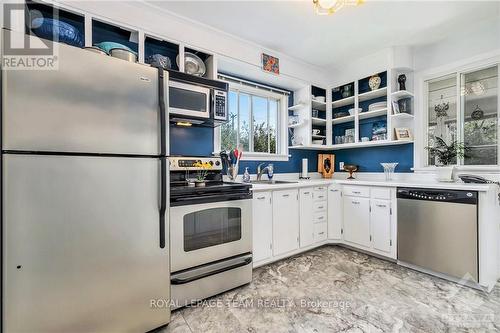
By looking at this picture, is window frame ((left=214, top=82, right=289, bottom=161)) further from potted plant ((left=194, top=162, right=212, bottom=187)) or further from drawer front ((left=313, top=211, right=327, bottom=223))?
drawer front ((left=313, top=211, right=327, bottom=223))

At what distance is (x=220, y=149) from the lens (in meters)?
2.96

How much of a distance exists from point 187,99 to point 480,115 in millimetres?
3260

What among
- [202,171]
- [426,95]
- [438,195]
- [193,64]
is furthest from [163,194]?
[426,95]

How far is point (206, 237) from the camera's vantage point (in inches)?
78.6

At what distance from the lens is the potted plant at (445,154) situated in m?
2.65

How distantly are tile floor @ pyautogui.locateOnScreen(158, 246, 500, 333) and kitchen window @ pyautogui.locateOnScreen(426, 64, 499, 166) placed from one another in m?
1.49

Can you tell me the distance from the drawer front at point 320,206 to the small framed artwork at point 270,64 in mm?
1833

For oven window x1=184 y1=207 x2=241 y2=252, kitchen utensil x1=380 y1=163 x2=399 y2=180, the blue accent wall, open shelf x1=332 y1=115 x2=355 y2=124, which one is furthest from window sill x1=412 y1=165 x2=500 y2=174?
oven window x1=184 y1=207 x2=241 y2=252

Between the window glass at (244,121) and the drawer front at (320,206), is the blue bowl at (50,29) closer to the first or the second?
the window glass at (244,121)

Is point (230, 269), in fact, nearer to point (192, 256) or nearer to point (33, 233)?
point (192, 256)

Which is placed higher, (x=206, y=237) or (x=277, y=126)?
(x=277, y=126)

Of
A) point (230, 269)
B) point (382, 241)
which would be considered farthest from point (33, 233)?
point (382, 241)

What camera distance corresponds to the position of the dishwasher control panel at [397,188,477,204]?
7.10ft

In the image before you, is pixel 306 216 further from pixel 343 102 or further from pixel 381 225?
pixel 343 102
